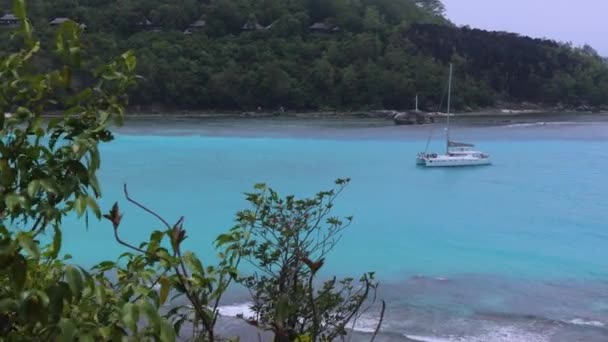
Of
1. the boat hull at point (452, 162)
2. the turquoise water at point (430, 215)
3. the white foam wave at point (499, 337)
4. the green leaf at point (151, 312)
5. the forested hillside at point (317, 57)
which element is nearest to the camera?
the green leaf at point (151, 312)

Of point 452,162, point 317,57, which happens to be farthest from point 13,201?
point 317,57

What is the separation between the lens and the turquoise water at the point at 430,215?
5.21 metres

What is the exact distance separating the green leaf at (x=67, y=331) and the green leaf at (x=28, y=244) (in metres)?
0.08

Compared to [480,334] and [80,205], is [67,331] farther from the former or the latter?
[480,334]

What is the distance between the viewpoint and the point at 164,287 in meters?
0.94

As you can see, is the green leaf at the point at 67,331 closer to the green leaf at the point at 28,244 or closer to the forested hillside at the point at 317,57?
the green leaf at the point at 28,244

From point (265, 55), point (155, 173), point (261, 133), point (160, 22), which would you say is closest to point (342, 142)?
point (261, 133)

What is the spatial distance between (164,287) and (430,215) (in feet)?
28.2

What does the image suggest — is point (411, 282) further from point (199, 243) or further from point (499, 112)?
point (499, 112)

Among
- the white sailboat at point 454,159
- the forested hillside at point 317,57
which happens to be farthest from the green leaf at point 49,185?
the forested hillside at point 317,57

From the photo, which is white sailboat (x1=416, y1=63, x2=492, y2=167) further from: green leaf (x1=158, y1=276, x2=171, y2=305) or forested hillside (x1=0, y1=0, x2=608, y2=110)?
forested hillside (x1=0, y1=0, x2=608, y2=110)

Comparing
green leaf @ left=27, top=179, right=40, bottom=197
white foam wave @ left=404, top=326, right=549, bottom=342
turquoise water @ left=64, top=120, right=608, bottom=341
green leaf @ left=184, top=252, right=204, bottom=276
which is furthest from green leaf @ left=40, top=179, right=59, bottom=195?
white foam wave @ left=404, top=326, right=549, bottom=342

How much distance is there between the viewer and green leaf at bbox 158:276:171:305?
912 mm

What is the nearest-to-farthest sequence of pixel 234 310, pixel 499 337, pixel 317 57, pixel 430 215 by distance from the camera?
pixel 499 337, pixel 234 310, pixel 430 215, pixel 317 57
